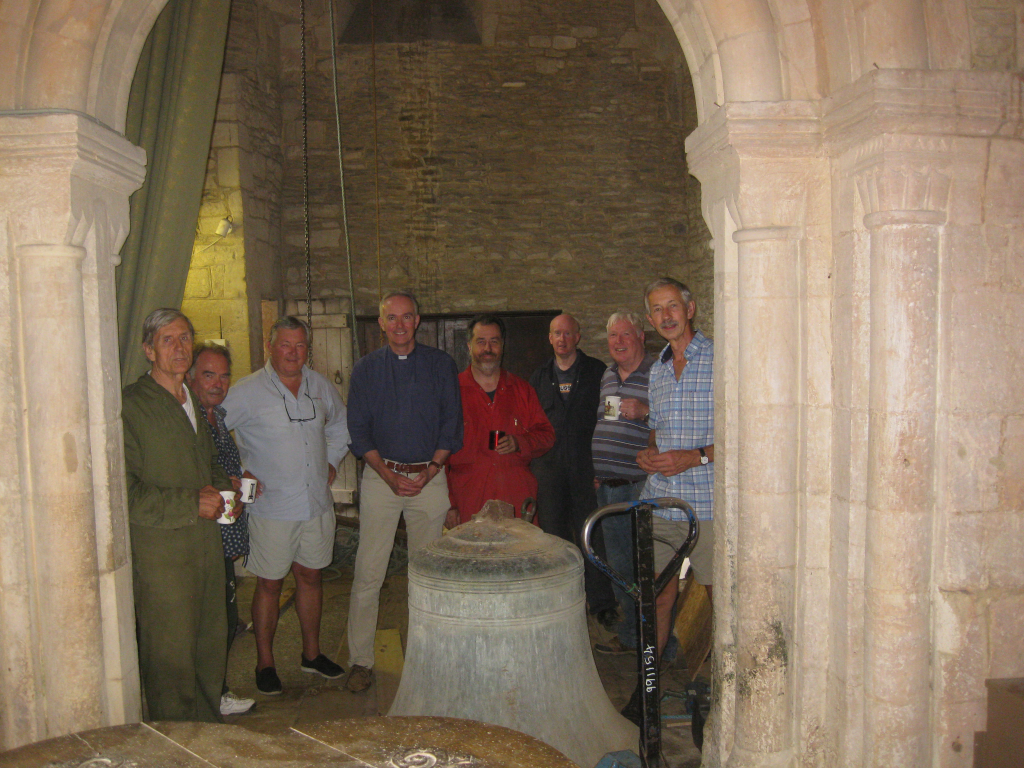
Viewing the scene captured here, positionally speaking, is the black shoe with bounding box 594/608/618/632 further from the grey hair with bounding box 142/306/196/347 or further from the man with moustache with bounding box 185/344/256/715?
the grey hair with bounding box 142/306/196/347

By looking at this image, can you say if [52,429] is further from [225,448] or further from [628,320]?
[628,320]

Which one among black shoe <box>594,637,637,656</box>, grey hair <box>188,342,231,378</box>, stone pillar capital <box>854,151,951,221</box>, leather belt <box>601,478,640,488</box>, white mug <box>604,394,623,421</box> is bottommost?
black shoe <box>594,637,637,656</box>

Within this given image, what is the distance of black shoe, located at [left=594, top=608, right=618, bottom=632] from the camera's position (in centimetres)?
438

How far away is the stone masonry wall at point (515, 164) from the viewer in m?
8.58

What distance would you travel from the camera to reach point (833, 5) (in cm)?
243

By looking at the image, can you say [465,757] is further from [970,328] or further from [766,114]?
[766,114]

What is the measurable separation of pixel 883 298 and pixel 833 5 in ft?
3.09

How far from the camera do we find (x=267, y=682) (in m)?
3.62

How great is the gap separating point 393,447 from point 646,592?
1.63 meters

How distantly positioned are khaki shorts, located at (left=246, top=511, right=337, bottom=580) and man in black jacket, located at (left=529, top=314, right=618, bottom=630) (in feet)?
4.66

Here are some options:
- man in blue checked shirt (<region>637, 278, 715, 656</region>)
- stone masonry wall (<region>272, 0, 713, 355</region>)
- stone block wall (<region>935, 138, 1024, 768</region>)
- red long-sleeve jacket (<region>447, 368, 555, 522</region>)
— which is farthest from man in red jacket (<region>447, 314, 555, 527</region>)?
stone masonry wall (<region>272, 0, 713, 355</region>)

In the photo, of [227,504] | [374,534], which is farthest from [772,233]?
[374,534]

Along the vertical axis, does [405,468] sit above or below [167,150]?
below

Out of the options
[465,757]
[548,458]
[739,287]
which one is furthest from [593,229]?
[465,757]
